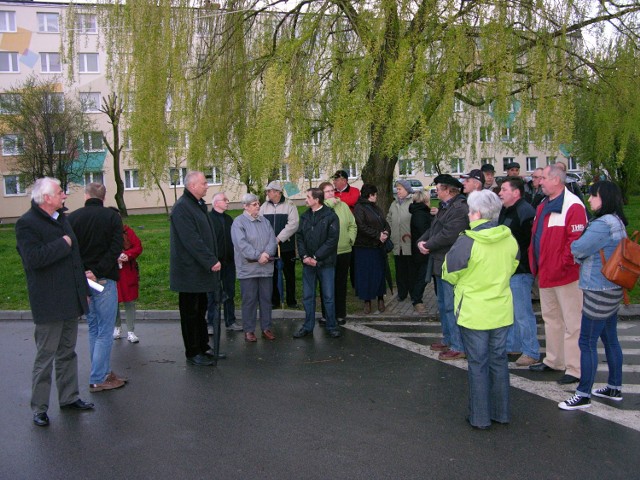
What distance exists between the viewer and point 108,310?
21.8ft

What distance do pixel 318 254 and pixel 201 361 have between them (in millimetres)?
2155

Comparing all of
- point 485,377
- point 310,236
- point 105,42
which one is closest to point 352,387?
point 485,377

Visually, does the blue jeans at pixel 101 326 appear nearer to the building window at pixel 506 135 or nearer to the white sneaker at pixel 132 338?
the white sneaker at pixel 132 338

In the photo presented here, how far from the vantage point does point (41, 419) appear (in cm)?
572

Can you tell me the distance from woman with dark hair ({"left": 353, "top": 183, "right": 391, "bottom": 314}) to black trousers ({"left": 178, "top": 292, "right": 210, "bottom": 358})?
315cm

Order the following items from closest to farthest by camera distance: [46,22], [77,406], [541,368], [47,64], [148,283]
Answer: [77,406] → [541,368] → [148,283] → [46,22] → [47,64]

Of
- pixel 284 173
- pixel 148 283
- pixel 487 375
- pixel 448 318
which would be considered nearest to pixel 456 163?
pixel 284 173

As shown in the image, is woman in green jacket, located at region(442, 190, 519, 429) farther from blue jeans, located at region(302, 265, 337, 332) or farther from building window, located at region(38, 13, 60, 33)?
building window, located at region(38, 13, 60, 33)

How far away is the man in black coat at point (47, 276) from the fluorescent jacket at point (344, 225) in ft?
13.9

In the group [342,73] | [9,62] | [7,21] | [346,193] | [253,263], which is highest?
[7,21]

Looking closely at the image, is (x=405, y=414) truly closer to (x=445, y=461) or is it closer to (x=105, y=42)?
(x=445, y=461)

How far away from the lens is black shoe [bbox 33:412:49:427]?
18.7 ft

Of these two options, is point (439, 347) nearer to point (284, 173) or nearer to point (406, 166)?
point (284, 173)

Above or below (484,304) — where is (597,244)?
above
